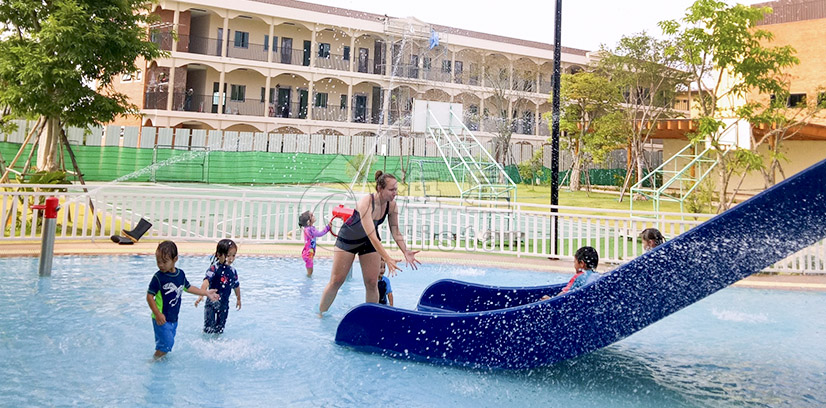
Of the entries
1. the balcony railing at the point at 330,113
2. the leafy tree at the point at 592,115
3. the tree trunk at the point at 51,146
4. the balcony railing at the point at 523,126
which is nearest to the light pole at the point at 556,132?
the tree trunk at the point at 51,146

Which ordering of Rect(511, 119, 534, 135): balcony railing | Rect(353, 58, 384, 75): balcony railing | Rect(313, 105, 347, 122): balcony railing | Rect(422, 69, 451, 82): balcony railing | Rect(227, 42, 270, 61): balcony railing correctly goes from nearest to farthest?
Rect(227, 42, 270, 61): balcony railing, Rect(313, 105, 347, 122): balcony railing, Rect(353, 58, 384, 75): balcony railing, Rect(422, 69, 451, 82): balcony railing, Rect(511, 119, 534, 135): balcony railing

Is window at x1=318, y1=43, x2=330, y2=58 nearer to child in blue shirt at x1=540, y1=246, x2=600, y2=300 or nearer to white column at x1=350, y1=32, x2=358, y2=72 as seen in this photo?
white column at x1=350, y1=32, x2=358, y2=72

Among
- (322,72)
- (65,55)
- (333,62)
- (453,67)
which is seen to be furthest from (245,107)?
(65,55)

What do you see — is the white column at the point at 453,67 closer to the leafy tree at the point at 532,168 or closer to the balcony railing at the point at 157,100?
the leafy tree at the point at 532,168

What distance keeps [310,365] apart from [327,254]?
6.52m

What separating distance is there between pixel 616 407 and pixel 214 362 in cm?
289

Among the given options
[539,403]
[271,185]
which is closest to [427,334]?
[539,403]

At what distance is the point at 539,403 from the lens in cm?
360

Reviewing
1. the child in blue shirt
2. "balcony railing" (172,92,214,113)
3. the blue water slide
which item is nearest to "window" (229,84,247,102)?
"balcony railing" (172,92,214,113)

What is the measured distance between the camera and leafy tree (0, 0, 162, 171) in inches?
415

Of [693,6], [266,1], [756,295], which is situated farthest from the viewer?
[266,1]

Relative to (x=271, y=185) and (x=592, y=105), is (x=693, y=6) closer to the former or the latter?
(x=592, y=105)

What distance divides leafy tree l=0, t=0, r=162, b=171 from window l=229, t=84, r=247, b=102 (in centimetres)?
2430

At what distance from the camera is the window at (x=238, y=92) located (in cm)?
3600
